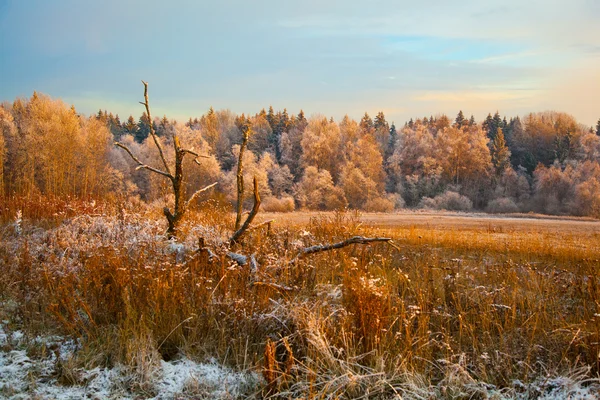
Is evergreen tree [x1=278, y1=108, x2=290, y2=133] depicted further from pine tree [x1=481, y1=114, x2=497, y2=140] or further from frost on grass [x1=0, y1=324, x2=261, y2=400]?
frost on grass [x1=0, y1=324, x2=261, y2=400]

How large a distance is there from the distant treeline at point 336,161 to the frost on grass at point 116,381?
101 ft

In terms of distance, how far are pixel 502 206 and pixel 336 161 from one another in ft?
61.7

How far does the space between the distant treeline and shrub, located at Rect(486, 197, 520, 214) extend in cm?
10

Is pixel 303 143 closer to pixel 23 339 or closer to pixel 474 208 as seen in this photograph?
pixel 474 208

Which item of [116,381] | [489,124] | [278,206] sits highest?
[489,124]

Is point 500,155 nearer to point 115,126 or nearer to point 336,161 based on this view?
point 336,161

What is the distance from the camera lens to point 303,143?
5088 centimetres

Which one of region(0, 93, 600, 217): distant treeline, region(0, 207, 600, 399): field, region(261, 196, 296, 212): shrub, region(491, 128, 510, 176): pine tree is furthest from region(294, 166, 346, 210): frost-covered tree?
region(0, 207, 600, 399): field

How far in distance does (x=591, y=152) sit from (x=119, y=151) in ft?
184

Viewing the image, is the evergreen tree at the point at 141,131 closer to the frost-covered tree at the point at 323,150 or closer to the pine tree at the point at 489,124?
the frost-covered tree at the point at 323,150

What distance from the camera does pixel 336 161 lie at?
5084 centimetres

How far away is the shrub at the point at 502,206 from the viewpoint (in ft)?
153

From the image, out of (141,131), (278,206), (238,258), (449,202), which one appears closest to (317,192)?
(278,206)

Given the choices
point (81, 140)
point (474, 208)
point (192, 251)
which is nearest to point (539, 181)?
point (474, 208)
